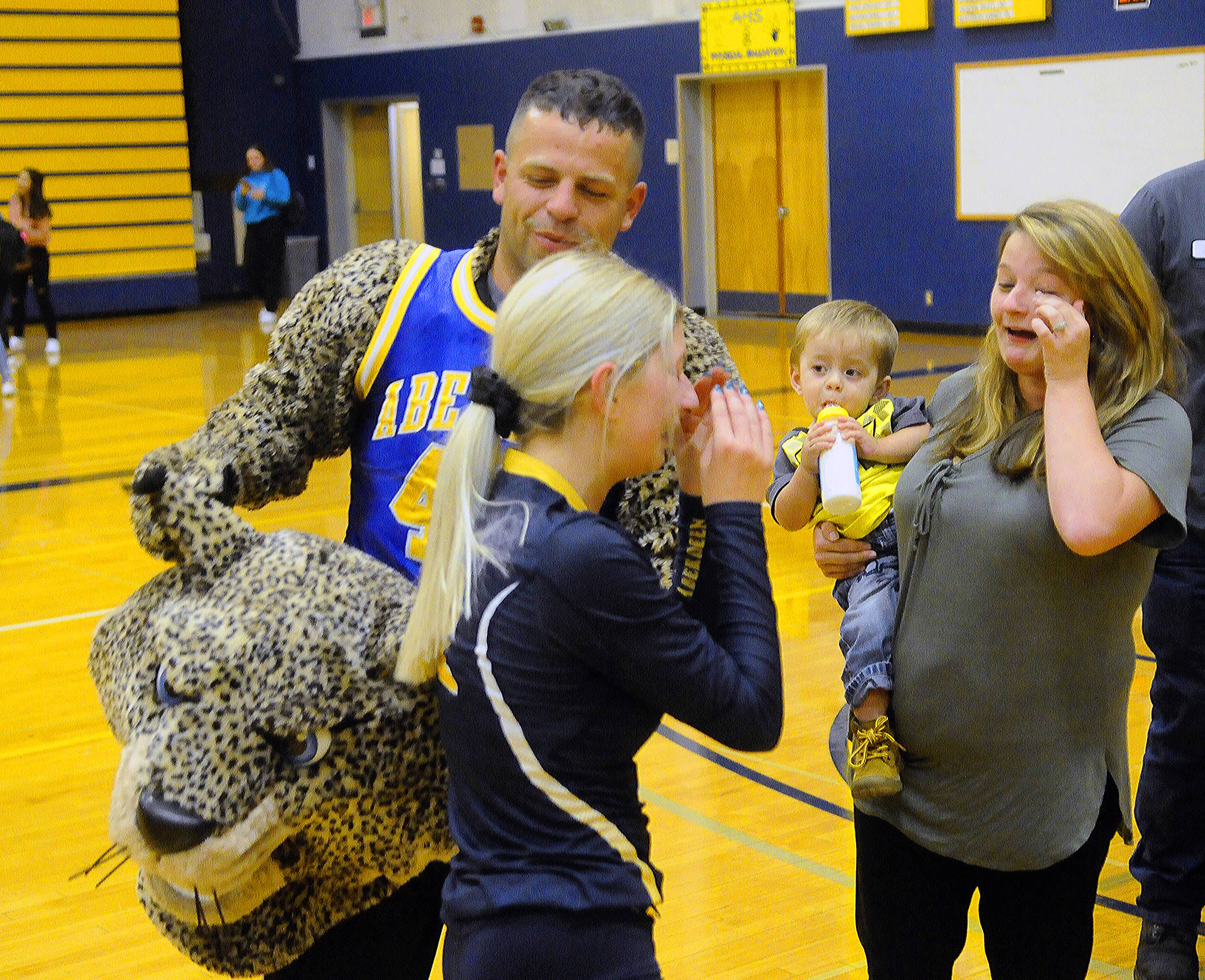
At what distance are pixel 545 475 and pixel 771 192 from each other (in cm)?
1516

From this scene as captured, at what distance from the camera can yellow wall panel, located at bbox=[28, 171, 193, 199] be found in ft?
63.3

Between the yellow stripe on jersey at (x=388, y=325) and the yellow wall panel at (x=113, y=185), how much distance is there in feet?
60.9

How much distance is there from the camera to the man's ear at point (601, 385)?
5.42ft

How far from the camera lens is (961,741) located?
2223 millimetres

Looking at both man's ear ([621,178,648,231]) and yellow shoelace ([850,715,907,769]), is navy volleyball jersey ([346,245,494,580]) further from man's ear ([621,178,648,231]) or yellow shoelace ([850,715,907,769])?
yellow shoelace ([850,715,907,769])

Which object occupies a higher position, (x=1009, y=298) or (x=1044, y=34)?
(x=1044, y=34)

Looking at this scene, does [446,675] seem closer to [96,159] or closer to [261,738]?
[261,738]

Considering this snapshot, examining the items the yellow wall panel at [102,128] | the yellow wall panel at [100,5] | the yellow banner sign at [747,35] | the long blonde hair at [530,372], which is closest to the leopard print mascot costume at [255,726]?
the long blonde hair at [530,372]

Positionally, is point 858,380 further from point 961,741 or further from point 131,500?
point 131,500

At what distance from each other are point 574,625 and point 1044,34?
12.9 meters

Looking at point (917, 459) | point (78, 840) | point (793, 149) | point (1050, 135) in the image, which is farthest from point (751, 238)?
point (917, 459)

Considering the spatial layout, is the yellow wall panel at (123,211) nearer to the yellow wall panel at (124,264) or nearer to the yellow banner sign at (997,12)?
the yellow wall panel at (124,264)

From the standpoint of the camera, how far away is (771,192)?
16.4 meters

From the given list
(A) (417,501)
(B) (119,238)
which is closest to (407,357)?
(A) (417,501)
